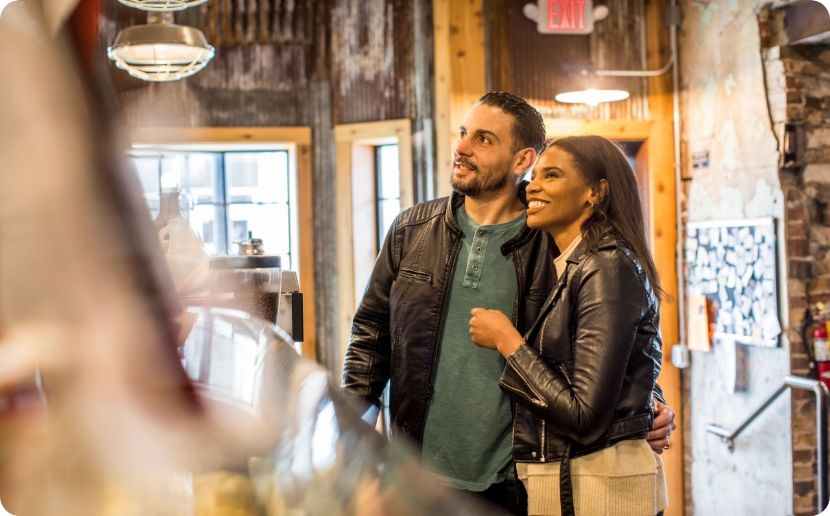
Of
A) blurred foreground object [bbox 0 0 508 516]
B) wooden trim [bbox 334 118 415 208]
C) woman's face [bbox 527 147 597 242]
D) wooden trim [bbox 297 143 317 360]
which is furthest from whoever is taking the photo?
wooden trim [bbox 297 143 317 360]

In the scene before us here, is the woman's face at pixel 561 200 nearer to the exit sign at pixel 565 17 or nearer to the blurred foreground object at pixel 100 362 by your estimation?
the blurred foreground object at pixel 100 362

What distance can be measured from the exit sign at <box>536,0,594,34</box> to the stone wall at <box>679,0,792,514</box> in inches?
23.5

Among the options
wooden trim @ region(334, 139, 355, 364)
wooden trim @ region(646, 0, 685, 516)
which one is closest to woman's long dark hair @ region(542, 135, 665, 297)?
wooden trim @ region(646, 0, 685, 516)

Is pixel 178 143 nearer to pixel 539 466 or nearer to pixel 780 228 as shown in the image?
pixel 539 466

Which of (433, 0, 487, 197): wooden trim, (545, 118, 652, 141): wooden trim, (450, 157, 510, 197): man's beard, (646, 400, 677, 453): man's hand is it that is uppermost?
(433, 0, 487, 197): wooden trim

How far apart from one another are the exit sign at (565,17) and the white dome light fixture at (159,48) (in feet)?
7.08

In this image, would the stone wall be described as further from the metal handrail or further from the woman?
the woman

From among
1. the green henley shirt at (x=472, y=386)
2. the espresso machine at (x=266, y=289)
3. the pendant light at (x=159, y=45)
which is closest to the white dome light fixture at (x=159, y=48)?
the pendant light at (x=159, y=45)

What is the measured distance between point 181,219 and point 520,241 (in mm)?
1470

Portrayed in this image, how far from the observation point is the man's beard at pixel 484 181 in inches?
90.7

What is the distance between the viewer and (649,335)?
1.94 meters

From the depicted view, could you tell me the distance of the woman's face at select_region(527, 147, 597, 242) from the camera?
203 cm

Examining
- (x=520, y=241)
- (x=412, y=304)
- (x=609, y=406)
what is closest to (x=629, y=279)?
(x=609, y=406)

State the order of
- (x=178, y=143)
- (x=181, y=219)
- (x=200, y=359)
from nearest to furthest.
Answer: (x=178, y=143), (x=200, y=359), (x=181, y=219)
